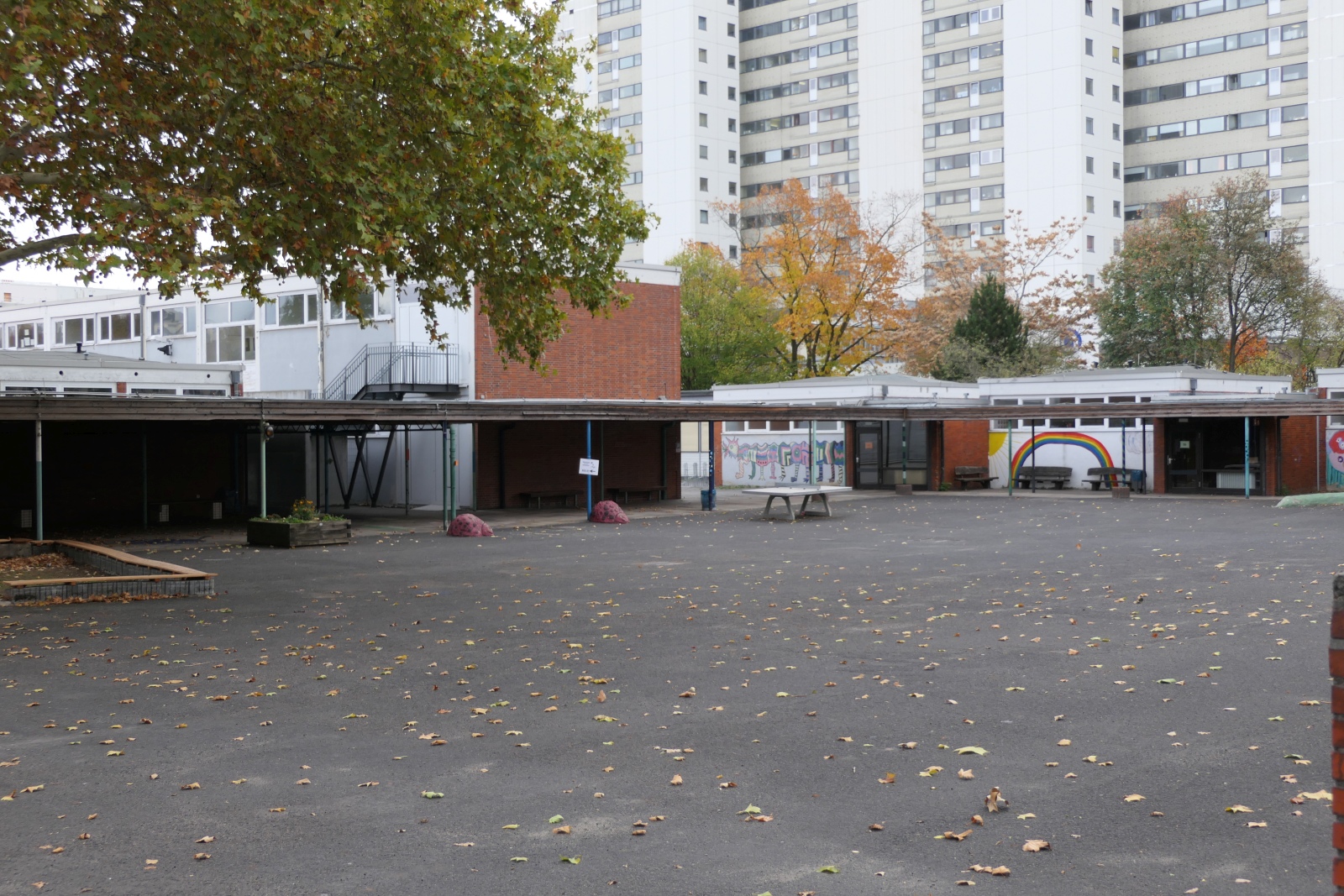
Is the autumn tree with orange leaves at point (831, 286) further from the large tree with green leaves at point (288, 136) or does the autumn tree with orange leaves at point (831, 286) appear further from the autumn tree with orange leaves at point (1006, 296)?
the large tree with green leaves at point (288, 136)

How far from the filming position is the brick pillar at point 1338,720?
9.81 ft

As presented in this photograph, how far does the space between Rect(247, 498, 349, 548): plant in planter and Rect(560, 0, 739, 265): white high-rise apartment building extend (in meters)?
62.8

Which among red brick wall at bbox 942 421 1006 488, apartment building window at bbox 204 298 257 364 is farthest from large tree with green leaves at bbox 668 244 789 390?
apartment building window at bbox 204 298 257 364

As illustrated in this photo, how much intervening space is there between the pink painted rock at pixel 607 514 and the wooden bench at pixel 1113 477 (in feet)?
58.5

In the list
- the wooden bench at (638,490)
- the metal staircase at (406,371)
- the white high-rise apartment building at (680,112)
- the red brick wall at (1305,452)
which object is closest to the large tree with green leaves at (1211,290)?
the red brick wall at (1305,452)

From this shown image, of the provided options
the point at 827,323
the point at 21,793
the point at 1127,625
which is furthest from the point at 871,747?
the point at 827,323

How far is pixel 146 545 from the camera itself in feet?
79.1

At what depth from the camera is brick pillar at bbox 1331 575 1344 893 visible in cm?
299

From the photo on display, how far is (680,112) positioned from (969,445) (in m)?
48.4

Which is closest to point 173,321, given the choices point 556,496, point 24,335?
point 24,335

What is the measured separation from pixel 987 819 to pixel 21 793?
5149 mm

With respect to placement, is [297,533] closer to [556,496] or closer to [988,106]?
[556,496]

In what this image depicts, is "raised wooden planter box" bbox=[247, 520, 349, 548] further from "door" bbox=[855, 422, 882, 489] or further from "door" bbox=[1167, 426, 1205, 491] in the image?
"door" bbox=[1167, 426, 1205, 491]

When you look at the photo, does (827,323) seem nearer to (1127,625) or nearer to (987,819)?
(1127,625)
